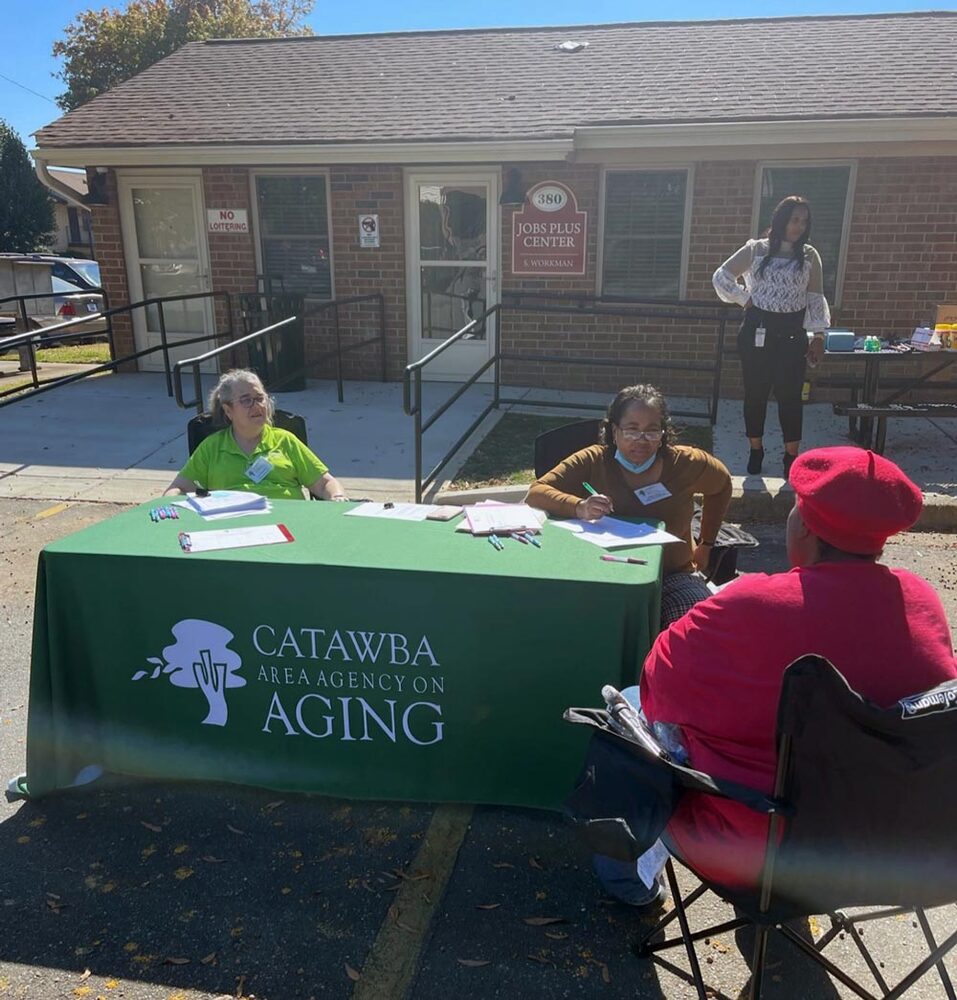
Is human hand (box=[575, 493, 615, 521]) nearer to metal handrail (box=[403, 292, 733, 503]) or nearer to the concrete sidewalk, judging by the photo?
metal handrail (box=[403, 292, 733, 503])

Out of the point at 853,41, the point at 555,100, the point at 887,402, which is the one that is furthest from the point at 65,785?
the point at 853,41

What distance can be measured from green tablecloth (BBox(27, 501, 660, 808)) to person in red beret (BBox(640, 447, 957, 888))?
26.5 inches

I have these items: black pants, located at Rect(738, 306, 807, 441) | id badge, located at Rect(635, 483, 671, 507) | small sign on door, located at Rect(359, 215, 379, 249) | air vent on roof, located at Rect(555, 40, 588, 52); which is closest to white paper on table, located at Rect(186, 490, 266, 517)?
id badge, located at Rect(635, 483, 671, 507)

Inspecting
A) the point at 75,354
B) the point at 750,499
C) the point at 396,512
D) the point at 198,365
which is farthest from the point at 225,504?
the point at 75,354

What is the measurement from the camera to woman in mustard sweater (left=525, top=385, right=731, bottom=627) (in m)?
3.05

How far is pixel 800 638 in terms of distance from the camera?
1587 mm

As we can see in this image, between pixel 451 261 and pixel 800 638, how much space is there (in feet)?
26.8

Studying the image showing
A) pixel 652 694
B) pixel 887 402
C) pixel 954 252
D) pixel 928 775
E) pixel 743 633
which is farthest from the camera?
pixel 954 252

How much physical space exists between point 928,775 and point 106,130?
1031 centimetres

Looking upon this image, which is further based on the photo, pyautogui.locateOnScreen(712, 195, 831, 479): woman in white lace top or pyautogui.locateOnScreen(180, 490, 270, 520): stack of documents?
pyautogui.locateOnScreen(712, 195, 831, 479): woman in white lace top

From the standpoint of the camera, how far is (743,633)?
163cm

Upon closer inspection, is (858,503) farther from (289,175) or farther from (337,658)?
(289,175)

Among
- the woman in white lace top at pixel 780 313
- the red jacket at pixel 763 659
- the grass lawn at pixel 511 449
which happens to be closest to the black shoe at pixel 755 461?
the woman in white lace top at pixel 780 313

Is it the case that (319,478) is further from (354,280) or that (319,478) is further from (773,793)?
(354,280)
